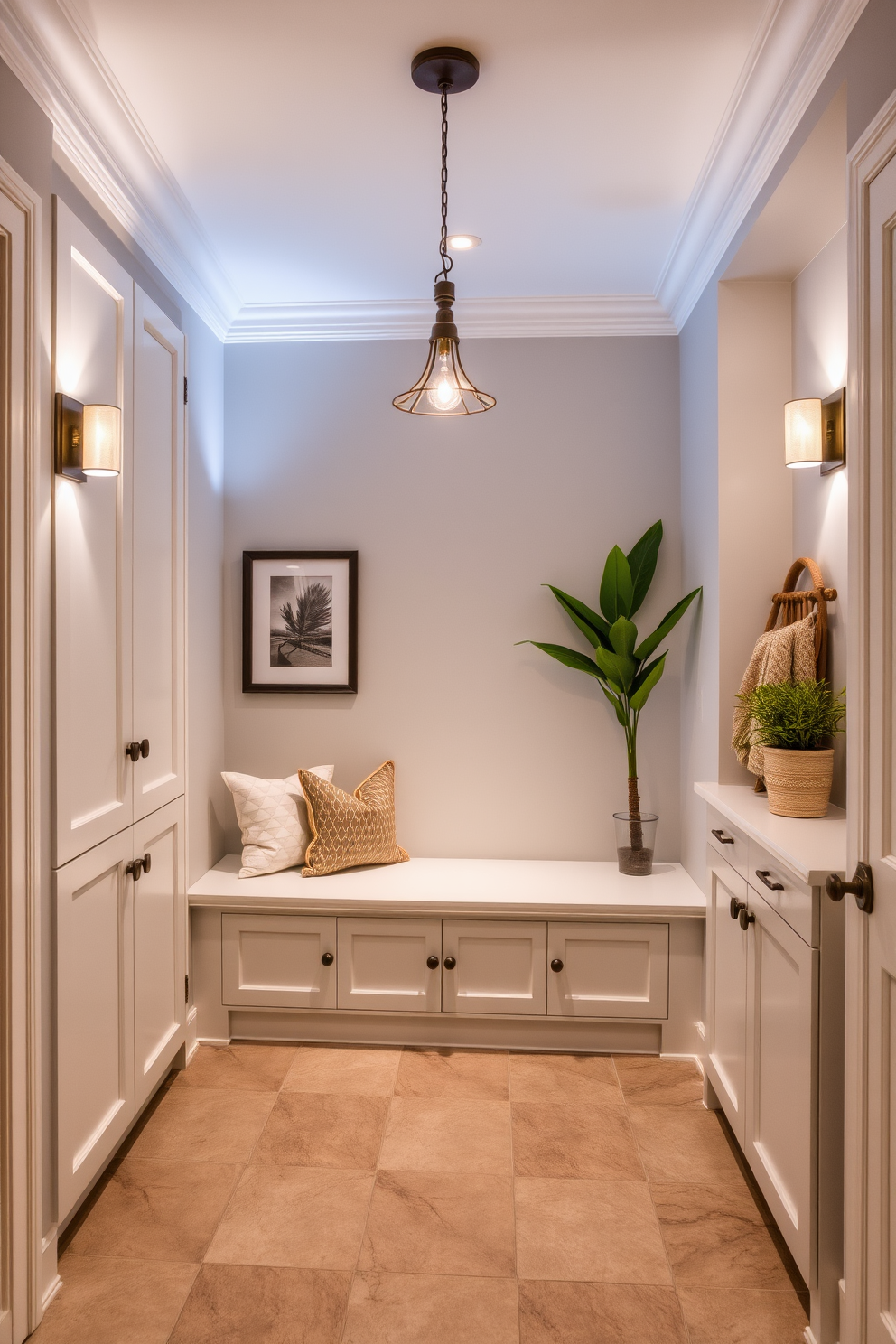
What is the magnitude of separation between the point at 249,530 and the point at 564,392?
135 cm

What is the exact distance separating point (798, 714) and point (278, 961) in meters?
1.94

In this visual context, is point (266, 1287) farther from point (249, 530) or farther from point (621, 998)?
point (249, 530)

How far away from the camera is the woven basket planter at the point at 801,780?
→ 2121 millimetres

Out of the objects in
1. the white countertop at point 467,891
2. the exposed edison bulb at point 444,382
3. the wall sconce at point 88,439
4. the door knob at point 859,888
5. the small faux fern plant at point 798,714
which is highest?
A: the exposed edison bulb at point 444,382

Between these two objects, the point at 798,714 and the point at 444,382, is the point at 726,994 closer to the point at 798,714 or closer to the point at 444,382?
the point at 798,714

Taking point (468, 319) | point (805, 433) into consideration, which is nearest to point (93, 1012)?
point (805, 433)

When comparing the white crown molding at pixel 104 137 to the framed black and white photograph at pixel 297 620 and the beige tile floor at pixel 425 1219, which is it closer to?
A: the framed black and white photograph at pixel 297 620

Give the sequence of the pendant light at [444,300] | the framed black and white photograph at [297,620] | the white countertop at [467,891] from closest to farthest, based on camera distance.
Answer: the pendant light at [444,300], the white countertop at [467,891], the framed black and white photograph at [297,620]

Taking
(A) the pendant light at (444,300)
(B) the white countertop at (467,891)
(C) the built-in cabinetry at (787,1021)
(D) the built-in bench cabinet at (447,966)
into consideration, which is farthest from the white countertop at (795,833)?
(A) the pendant light at (444,300)

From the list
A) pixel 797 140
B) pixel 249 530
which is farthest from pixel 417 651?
pixel 797 140

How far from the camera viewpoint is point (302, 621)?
348cm

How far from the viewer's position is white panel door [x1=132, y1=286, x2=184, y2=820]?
249 centimetres

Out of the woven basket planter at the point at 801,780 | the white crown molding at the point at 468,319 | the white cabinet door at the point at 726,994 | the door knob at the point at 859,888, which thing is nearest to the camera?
the door knob at the point at 859,888

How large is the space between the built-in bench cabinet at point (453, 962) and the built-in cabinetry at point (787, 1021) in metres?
0.48
